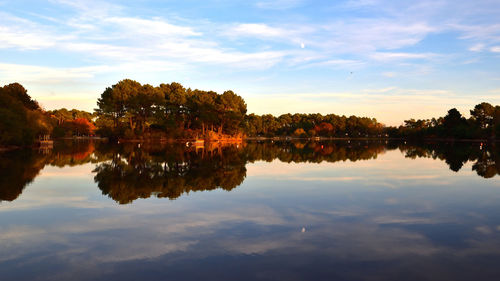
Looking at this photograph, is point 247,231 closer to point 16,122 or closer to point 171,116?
point 16,122

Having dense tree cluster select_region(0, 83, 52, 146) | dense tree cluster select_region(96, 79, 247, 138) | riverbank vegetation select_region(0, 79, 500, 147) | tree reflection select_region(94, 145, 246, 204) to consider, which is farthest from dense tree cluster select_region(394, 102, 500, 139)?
dense tree cluster select_region(0, 83, 52, 146)

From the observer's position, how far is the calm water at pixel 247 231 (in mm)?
7543

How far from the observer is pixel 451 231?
34.6ft

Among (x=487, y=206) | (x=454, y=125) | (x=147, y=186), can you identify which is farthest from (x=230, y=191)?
(x=454, y=125)

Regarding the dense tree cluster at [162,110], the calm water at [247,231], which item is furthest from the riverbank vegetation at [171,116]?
the calm water at [247,231]

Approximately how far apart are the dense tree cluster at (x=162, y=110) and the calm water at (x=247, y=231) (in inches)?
2696

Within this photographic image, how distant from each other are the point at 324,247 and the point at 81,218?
7.97 meters

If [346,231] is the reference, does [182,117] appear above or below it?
above

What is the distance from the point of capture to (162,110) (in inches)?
3575

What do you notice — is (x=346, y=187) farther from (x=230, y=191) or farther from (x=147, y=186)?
(x=147, y=186)

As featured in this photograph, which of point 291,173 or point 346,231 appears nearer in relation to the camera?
point 346,231

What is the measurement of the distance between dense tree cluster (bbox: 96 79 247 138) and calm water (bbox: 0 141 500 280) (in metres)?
68.5

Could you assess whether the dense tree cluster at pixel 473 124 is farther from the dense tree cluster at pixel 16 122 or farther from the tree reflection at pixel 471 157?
the dense tree cluster at pixel 16 122

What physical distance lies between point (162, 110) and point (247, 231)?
83769 mm
